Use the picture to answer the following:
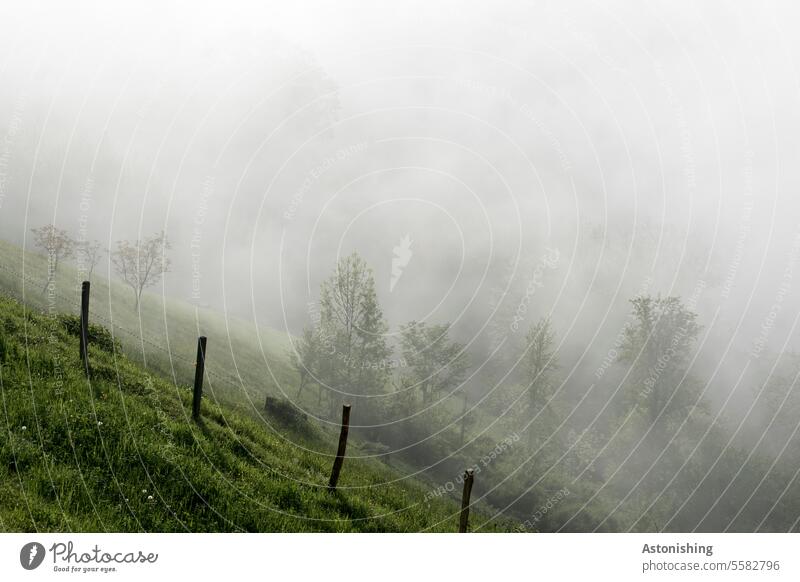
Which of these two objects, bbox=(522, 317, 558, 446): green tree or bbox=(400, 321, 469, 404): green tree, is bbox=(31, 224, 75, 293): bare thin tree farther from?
bbox=(522, 317, 558, 446): green tree

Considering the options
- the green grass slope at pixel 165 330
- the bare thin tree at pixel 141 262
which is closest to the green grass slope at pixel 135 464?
the green grass slope at pixel 165 330

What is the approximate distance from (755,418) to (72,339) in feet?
459

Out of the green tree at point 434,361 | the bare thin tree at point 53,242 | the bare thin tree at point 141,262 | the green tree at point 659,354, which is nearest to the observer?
the bare thin tree at point 53,242

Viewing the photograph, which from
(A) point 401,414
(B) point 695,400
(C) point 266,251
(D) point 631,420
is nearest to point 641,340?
(B) point 695,400

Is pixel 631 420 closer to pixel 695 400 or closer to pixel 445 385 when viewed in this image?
pixel 695 400

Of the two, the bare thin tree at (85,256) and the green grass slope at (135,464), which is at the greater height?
the bare thin tree at (85,256)

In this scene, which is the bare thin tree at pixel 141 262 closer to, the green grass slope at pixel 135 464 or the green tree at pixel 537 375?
the green grass slope at pixel 135 464

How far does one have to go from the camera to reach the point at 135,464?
9703 millimetres

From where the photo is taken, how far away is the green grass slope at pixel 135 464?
27.8 feet

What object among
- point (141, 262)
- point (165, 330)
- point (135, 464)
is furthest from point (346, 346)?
point (135, 464)

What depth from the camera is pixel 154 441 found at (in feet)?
35.0

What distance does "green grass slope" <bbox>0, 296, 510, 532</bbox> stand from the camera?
333 inches

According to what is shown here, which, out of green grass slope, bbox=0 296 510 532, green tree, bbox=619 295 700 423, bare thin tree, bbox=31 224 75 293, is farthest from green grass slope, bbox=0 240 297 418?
green tree, bbox=619 295 700 423

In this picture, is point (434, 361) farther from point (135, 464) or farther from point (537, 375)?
point (135, 464)
